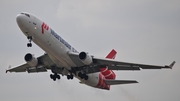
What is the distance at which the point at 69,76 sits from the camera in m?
44.9

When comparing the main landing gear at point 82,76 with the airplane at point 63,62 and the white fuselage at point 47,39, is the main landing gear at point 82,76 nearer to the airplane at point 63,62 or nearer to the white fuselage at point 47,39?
the airplane at point 63,62

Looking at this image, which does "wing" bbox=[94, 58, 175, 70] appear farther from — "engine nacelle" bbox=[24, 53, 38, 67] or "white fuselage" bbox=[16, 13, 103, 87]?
"engine nacelle" bbox=[24, 53, 38, 67]

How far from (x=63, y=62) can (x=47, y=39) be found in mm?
4086

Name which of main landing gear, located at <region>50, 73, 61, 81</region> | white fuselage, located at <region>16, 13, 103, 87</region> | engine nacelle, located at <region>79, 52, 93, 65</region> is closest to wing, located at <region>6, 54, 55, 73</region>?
main landing gear, located at <region>50, 73, 61, 81</region>

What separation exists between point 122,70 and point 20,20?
45.9 feet

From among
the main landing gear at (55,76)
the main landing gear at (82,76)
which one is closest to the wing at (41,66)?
the main landing gear at (55,76)

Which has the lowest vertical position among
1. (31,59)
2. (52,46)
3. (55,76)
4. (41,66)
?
(55,76)

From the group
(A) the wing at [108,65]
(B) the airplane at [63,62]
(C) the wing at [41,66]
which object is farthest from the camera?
(C) the wing at [41,66]

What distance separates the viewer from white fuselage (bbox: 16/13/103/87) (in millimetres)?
36906

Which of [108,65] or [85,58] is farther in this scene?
[108,65]

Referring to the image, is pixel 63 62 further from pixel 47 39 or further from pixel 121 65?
pixel 121 65

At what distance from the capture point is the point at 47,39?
126 ft

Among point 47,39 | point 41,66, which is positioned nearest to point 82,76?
point 41,66

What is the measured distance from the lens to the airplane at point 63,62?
3753 centimetres
